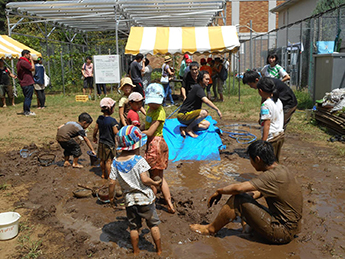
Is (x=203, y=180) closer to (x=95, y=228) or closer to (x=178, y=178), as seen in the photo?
(x=178, y=178)

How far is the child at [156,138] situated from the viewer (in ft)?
15.0

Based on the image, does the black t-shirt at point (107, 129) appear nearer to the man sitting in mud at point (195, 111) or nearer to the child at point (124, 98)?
Answer: the child at point (124, 98)

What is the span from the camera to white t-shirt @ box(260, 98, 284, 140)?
5.37m

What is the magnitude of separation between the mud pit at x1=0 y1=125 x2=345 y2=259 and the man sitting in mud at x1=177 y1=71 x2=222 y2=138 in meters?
1.17

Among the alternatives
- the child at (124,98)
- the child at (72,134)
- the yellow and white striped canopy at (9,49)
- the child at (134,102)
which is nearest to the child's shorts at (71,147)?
the child at (72,134)

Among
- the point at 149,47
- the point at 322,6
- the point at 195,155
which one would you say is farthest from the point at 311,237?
the point at 322,6

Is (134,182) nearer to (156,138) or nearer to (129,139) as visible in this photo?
(129,139)

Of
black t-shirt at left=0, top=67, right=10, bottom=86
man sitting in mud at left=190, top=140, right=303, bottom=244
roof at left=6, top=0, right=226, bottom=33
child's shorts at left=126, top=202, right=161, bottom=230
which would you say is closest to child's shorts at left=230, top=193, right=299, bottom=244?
man sitting in mud at left=190, top=140, right=303, bottom=244

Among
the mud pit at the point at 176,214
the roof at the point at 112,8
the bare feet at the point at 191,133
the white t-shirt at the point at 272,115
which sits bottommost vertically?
the mud pit at the point at 176,214

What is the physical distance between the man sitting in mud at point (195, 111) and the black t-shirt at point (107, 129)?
2402mm

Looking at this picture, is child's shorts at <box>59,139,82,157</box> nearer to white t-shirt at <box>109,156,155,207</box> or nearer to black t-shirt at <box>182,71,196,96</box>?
white t-shirt at <box>109,156,155,207</box>

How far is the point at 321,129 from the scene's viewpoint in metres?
9.26

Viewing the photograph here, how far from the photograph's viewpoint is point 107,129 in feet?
19.3

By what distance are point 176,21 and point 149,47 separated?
834 centimetres
